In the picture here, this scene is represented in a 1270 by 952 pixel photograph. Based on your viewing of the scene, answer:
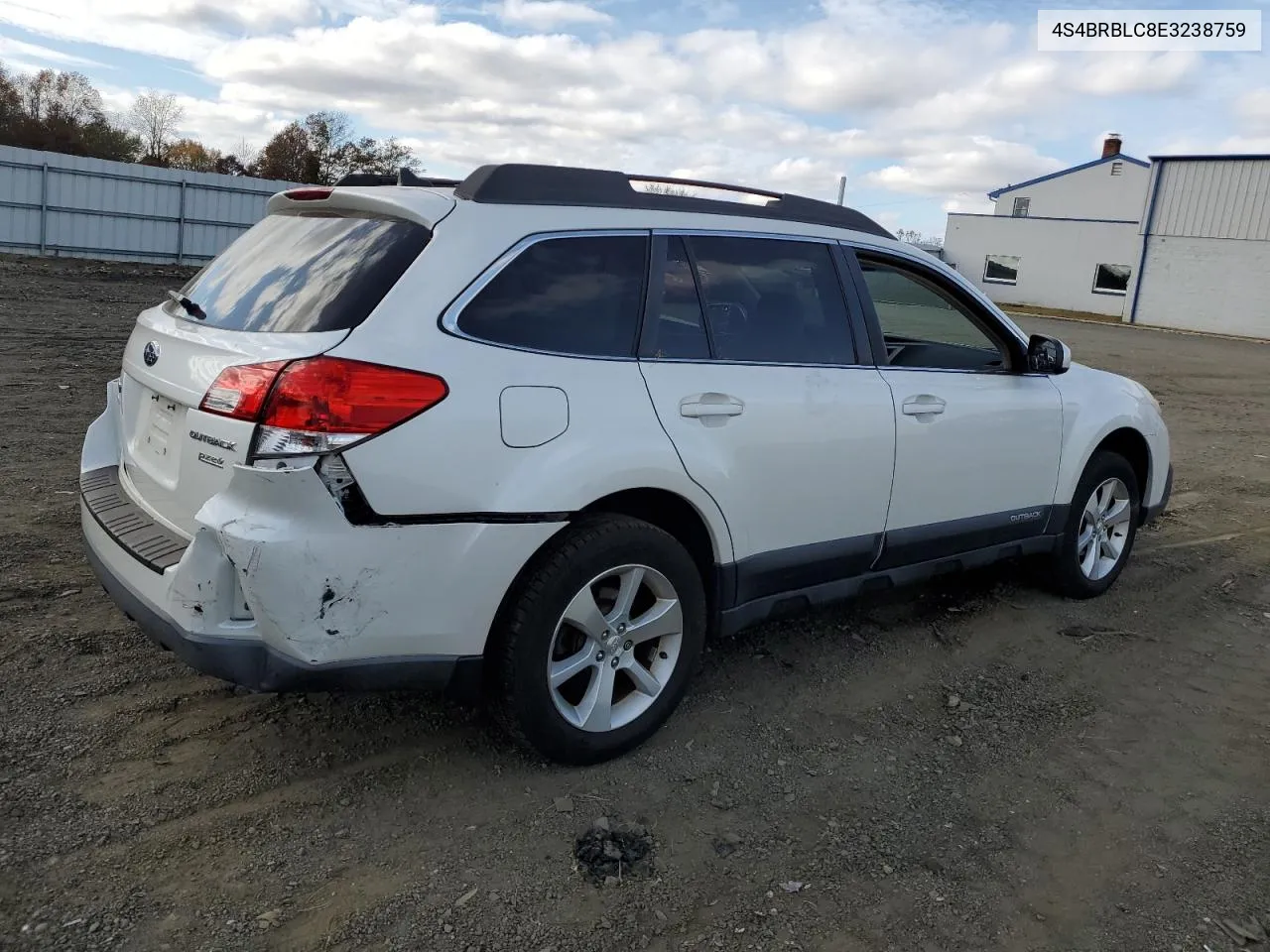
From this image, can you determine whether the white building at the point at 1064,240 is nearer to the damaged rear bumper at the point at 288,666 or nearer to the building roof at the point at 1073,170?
the building roof at the point at 1073,170

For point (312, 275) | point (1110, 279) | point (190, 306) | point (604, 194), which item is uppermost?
point (1110, 279)

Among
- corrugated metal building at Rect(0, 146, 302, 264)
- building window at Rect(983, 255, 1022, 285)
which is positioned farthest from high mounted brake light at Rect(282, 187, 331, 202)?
building window at Rect(983, 255, 1022, 285)

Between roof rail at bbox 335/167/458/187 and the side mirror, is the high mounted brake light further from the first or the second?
the side mirror

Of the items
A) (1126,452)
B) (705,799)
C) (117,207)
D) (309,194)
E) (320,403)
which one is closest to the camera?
(320,403)

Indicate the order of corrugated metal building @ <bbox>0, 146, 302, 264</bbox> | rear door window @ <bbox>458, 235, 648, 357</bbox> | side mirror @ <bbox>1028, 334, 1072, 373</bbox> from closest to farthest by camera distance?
rear door window @ <bbox>458, 235, 648, 357</bbox> → side mirror @ <bbox>1028, 334, 1072, 373</bbox> → corrugated metal building @ <bbox>0, 146, 302, 264</bbox>

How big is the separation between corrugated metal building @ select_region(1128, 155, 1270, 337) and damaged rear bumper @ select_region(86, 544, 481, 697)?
34.3m

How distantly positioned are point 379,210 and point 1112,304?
3953cm

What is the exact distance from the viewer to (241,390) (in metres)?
2.79

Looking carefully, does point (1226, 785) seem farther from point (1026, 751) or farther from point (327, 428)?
point (327, 428)

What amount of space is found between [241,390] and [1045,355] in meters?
3.44

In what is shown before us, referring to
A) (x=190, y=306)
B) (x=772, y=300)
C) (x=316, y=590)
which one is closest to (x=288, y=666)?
(x=316, y=590)

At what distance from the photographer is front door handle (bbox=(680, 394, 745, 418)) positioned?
3.37 m

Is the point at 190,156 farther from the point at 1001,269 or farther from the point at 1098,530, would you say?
the point at 1098,530

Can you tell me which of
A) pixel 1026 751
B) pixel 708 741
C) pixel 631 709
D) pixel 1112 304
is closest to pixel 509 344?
pixel 631 709
